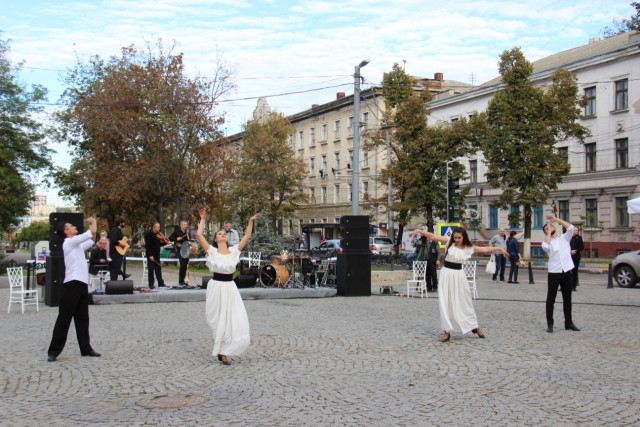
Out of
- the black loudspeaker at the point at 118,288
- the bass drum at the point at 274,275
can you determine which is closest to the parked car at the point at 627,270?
the bass drum at the point at 274,275

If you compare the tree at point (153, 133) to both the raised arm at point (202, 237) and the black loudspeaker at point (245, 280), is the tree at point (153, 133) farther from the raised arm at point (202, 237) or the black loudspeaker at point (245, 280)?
the raised arm at point (202, 237)

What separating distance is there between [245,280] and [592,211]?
3113 centimetres

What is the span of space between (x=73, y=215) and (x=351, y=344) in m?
8.05

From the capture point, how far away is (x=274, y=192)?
198ft

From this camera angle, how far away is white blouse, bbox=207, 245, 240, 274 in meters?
8.28

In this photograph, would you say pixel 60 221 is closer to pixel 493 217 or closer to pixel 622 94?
pixel 622 94

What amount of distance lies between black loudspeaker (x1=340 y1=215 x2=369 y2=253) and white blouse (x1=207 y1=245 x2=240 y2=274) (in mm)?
9742

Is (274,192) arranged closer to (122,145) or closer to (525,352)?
(122,145)

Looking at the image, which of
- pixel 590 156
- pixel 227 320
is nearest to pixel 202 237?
pixel 227 320

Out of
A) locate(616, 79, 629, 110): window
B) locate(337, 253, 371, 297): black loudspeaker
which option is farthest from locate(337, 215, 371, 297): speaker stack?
locate(616, 79, 629, 110): window

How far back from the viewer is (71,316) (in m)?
8.58

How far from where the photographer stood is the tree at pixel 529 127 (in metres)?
36.9

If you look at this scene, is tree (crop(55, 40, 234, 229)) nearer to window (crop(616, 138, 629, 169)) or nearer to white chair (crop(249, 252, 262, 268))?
white chair (crop(249, 252, 262, 268))

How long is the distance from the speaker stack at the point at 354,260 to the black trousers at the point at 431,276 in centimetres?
201
